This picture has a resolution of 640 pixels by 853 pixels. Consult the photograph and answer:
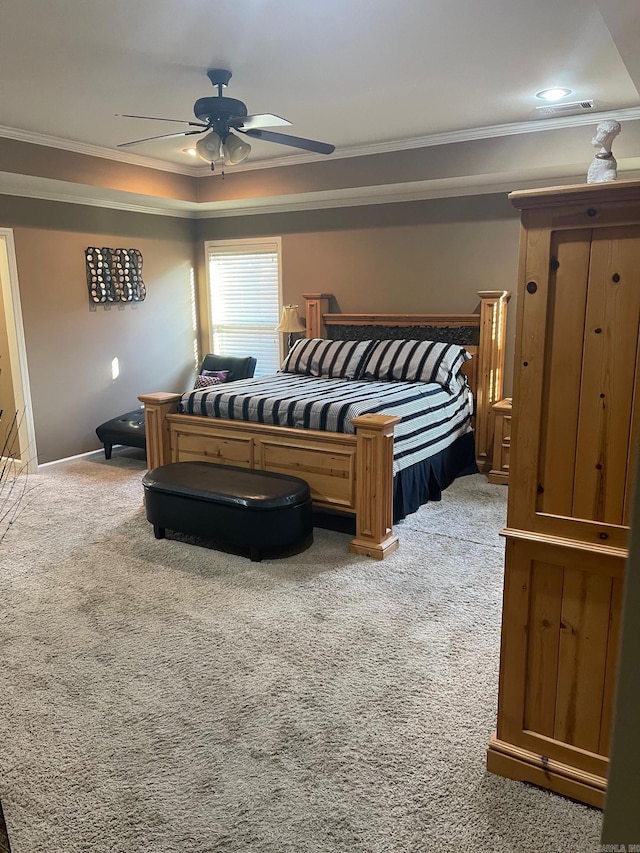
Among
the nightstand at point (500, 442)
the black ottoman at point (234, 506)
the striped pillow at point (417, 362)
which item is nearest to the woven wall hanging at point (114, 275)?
the striped pillow at point (417, 362)

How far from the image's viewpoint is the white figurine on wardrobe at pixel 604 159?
1.88 meters

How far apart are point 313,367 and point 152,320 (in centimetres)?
201

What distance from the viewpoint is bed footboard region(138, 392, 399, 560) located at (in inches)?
142

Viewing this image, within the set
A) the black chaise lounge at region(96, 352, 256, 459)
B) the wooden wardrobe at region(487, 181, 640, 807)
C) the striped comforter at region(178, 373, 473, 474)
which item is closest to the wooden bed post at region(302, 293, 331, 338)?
the black chaise lounge at region(96, 352, 256, 459)

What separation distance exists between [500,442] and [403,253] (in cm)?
198

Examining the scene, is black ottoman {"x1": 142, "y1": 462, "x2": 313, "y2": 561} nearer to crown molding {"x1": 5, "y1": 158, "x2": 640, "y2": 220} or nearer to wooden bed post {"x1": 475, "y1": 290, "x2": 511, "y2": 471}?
wooden bed post {"x1": 475, "y1": 290, "x2": 511, "y2": 471}

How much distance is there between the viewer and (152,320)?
21.3ft

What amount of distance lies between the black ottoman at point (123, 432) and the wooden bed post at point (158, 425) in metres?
0.96

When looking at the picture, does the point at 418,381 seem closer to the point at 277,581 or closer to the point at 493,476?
the point at 493,476

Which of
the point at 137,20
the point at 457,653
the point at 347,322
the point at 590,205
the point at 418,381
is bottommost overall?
the point at 457,653

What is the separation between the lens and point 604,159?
1.89 m

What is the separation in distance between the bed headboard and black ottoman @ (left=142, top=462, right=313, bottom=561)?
215cm

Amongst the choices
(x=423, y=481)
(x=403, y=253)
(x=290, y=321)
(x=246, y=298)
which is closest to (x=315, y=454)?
(x=423, y=481)

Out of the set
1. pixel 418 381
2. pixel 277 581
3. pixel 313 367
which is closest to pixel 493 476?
pixel 418 381
